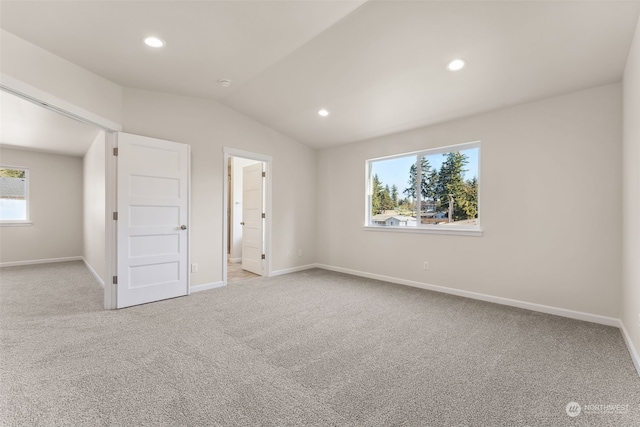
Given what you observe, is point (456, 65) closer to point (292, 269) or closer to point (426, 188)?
point (426, 188)

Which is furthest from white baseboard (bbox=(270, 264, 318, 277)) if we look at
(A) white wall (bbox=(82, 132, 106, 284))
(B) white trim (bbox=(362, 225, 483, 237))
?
(A) white wall (bbox=(82, 132, 106, 284))

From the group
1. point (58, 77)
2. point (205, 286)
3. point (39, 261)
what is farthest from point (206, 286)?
point (39, 261)

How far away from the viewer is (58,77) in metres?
2.73

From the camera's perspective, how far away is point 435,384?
6.22ft

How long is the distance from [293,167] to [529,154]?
369 centimetres

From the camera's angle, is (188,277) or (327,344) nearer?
(327,344)

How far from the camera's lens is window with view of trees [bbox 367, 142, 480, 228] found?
13.0 ft

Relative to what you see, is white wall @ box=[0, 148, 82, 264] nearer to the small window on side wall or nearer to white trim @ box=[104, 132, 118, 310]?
the small window on side wall

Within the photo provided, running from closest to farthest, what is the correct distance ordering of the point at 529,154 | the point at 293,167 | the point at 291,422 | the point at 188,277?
the point at 291,422 < the point at 529,154 < the point at 188,277 < the point at 293,167

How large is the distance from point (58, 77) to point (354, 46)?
2883 mm

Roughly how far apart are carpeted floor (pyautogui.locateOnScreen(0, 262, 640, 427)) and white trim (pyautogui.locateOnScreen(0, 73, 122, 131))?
2137mm

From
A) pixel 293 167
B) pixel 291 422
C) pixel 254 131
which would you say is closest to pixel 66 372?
pixel 291 422

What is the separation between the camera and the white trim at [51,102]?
2240 mm

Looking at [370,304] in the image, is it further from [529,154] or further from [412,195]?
[529,154]
